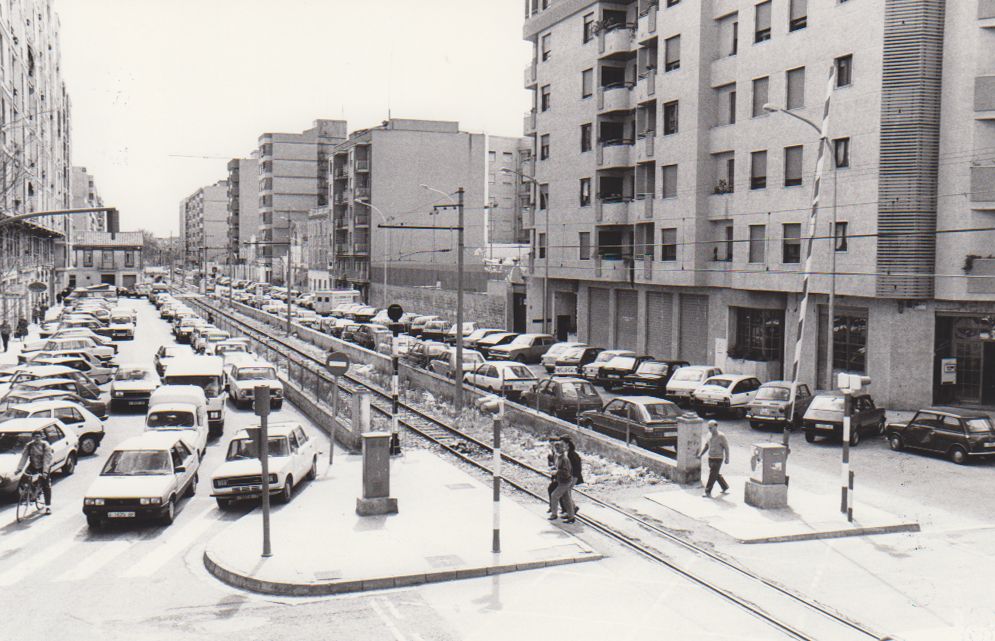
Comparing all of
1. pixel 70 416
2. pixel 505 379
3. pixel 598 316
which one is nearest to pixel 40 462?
pixel 70 416

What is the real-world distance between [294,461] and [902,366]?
72.0 feet

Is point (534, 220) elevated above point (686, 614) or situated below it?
above

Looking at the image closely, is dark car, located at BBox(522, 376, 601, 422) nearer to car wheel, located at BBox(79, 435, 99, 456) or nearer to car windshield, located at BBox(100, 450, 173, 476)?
car wheel, located at BBox(79, 435, 99, 456)

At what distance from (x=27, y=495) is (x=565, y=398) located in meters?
15.5

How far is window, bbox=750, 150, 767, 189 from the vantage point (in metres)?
38.2

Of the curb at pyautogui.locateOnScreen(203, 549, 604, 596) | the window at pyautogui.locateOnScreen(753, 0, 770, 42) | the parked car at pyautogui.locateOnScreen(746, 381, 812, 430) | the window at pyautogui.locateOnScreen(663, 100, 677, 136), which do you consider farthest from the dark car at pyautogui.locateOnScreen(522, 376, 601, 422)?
the window at pyautogui.locateOnScreen(663, 100, 677, 136)

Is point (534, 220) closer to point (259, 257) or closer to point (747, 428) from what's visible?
point (747, 428)

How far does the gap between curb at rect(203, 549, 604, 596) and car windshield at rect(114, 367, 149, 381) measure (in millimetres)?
20176

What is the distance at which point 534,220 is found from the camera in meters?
55.9

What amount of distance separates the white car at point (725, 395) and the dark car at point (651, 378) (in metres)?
2.85

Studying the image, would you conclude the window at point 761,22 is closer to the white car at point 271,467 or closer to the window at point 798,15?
the window at point 798,15

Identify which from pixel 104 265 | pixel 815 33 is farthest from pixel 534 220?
pixel 104 265

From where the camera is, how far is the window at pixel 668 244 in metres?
43.7

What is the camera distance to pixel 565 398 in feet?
94.9
